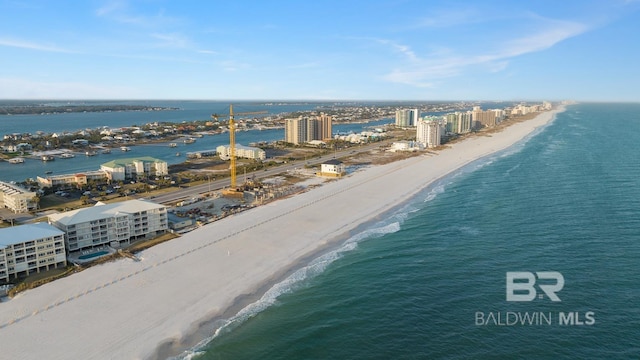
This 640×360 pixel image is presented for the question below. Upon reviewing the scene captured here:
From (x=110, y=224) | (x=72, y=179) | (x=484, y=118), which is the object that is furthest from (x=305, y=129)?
(x=484, y=118)

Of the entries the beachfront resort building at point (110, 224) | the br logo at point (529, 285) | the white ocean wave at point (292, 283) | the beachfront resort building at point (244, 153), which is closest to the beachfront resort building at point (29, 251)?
the beachfront resort building at point (110, 224)

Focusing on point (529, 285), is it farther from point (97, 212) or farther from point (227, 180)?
point (227, 180)

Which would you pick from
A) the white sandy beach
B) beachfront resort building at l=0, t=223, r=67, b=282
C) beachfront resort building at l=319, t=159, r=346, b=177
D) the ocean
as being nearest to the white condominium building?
beachfront resort building at l=319, t=159, r=346, b=177

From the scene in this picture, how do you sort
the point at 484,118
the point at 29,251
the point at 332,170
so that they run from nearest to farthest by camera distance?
1. the point at 29,251
2. the point at 332,170
3. the point at 484,118

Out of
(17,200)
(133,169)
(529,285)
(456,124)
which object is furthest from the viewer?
(456,124)

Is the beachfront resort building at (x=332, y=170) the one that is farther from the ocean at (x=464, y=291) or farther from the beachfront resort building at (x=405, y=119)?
the beachfront resort building at (x=405, y=119)

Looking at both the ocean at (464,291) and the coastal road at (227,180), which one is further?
the coastal road at (227,180)

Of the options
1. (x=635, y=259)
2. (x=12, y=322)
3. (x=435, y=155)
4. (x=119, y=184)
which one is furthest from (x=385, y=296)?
(x=435, y=155)

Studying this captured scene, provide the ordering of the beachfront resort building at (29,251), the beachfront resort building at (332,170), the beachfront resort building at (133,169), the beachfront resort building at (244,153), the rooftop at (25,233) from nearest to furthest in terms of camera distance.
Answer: the beachfront resort building at (29,251), the rooftop at (25,233), the beachfront resort building at (133,169), the beachfront resort building at (332,170), the beachfront resort building at (244,153)
